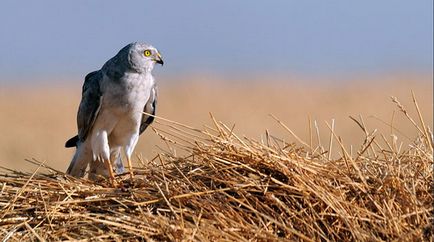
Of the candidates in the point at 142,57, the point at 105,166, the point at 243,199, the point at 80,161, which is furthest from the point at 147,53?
the point at 243,199

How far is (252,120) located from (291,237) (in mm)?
10838

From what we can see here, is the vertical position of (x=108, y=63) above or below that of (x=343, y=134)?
above

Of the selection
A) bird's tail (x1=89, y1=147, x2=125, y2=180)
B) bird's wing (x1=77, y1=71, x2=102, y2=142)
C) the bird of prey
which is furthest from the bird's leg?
bird's wing (x1=77, y1=71, x2=102, y2=142)

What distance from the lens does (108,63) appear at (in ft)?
22.8

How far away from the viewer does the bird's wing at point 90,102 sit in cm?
694

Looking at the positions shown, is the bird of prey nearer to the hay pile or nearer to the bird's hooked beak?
the bird's hooked beak

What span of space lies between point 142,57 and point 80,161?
3.35 feet

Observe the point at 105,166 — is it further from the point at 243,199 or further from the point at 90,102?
the point at 243,199

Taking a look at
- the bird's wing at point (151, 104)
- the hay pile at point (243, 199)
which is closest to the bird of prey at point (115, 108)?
the bird's wing at point (151, 104)

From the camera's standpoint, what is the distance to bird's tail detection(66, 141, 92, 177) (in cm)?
723

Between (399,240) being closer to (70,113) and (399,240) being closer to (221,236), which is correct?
(221,236)

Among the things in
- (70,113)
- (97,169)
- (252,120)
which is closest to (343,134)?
(252,120)

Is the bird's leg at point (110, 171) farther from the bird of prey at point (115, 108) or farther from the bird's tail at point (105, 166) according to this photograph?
the bird's tail at point (105, 166)

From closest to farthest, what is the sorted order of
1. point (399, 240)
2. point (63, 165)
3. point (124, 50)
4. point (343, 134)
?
point (399, 240), point (124, 50), point (63, 165), point (343, 134)
